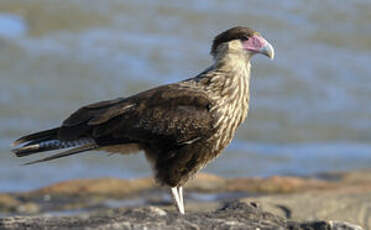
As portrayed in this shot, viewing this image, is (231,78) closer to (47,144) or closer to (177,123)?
(177,123)

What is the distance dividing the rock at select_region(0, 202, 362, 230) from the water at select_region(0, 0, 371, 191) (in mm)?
6949

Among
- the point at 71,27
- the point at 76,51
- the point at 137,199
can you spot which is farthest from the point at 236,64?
the point at 71,27

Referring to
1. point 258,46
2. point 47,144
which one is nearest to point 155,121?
point 47,144

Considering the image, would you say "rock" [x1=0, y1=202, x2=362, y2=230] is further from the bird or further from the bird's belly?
the bird's belly

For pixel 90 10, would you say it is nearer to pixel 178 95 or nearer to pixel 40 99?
pixel 40 99

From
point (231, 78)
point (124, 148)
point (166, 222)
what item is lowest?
point (166, 222)

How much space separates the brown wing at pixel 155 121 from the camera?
26.8 ft

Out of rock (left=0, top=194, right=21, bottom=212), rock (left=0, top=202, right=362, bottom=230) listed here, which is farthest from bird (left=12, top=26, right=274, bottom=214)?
rock (left=0, top=194, right=21, bottom=212)

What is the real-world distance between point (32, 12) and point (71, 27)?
105 centimetres

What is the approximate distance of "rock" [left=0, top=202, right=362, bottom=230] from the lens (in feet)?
21.0

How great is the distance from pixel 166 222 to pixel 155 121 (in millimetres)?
1890

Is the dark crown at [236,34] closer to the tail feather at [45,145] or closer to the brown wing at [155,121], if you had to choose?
the brown wing at [155,121]

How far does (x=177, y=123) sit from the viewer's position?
8.21m

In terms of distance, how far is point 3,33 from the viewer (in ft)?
63.7
